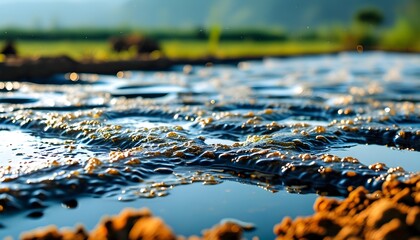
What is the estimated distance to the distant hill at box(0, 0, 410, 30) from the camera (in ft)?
340

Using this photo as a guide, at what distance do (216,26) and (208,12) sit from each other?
116 meters

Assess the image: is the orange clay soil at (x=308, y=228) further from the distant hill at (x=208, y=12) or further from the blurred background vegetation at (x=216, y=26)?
the distant hill at (x=208, y=12)

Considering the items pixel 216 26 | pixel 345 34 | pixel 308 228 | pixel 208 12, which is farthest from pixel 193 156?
pixel 208 12

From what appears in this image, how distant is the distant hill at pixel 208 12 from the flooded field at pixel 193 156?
83417 millimetres

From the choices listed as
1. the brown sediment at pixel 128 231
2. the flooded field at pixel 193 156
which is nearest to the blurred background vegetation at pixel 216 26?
the flooded field at pixel 193 156

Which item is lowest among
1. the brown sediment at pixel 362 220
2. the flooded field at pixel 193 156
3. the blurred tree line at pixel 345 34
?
the flooded field at pixel 193 156

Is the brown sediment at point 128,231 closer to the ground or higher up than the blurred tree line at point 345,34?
closer to the ground

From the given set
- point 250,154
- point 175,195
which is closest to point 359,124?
point 250,154

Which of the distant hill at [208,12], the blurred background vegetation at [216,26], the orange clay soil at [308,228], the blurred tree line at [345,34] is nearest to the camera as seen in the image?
the orange clay soil at [308,228]

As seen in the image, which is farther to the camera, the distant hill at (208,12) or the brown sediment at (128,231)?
the distant hill at (208,12)

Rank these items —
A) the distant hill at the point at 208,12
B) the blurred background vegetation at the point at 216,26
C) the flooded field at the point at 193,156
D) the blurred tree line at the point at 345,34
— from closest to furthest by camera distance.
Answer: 1. the flooded field at the point at 193,156
2. the blurred background vegetation at the point at 216,26
3. the blurred tree line at the point at 345,34
4. the distant hill at the point at 208,12

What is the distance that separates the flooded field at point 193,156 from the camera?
2404mm

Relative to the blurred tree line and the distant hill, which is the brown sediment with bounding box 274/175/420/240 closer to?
the blurred tree line

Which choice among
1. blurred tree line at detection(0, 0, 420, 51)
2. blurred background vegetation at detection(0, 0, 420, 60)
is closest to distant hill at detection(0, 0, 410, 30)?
blurred background vegetation at detection(0, 0, 420, 60)
